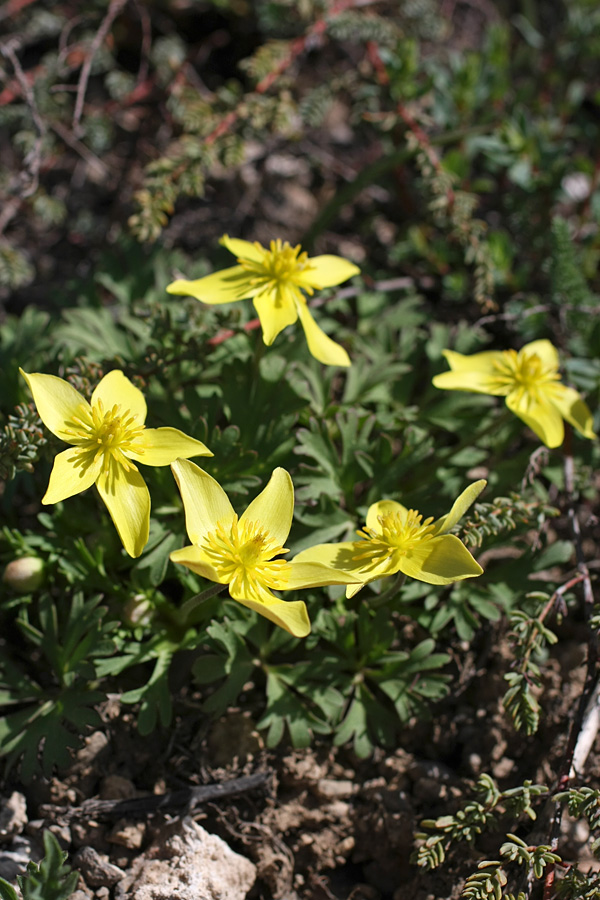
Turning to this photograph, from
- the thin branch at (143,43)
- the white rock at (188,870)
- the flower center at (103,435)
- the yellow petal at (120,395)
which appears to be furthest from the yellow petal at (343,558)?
the thin branch at (143,43)

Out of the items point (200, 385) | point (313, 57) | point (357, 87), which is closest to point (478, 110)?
point (357, 87)

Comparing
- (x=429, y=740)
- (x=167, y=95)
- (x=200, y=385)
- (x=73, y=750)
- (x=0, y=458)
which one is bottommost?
(x=429, y=740)

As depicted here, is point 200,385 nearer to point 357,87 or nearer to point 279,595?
point 279,595

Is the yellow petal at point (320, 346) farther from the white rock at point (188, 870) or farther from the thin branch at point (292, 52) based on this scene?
the white rock at point (188, 870)

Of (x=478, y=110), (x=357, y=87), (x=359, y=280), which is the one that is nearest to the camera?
(x=359, y=280)

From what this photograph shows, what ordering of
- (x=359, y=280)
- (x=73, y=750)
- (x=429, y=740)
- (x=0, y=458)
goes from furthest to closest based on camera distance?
(x=359, y=280)
(x=429, y=740)
(x=73, y=750)
(x=0, y=458)

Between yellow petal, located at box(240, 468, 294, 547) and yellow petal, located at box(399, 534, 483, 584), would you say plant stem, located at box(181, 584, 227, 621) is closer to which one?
yellow petal, located at box(240, 468, 294, 547)

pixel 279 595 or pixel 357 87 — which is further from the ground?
pixel 357 87

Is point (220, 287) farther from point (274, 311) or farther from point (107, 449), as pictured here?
point (107, 449)
